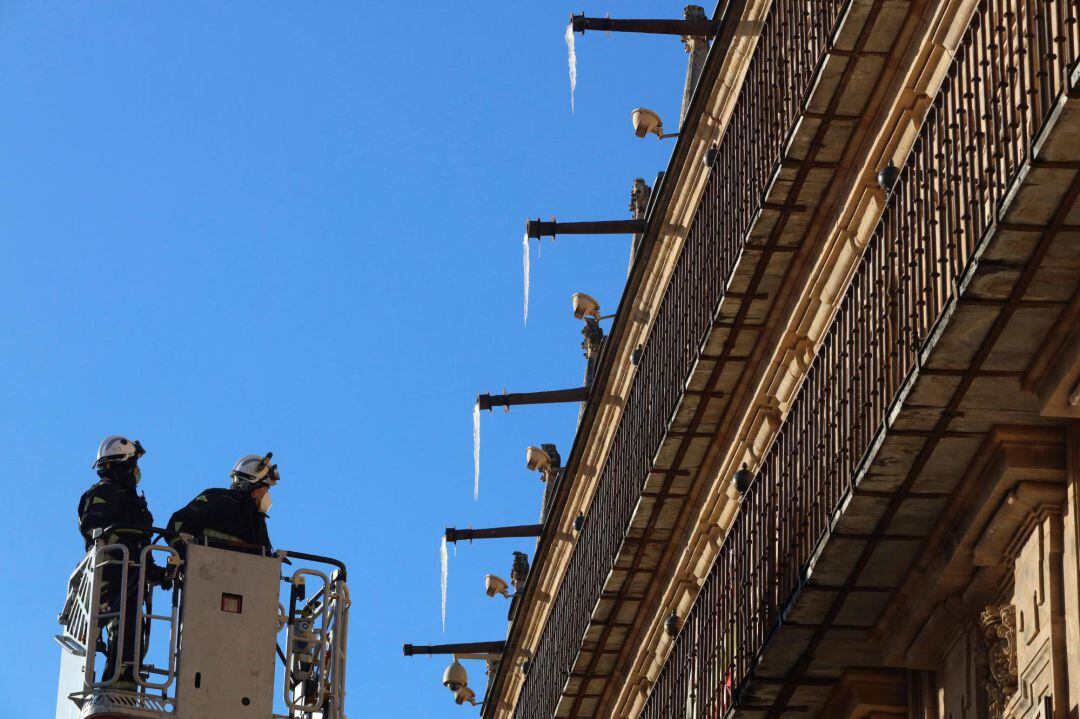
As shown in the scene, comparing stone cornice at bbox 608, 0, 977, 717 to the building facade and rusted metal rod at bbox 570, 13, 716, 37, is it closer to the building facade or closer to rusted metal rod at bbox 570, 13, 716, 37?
the building facade

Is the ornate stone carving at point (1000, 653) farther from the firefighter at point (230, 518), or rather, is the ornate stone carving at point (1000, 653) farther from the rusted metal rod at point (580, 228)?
the rusted metal rod at point (580, 228)

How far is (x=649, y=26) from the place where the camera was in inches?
916

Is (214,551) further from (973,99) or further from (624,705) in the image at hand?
(624,705)

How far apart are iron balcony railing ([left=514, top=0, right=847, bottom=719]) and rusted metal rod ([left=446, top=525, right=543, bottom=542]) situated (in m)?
6.73

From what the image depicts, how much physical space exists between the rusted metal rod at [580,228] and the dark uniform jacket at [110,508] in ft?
33.0

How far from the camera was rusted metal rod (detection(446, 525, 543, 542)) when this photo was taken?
102 ft

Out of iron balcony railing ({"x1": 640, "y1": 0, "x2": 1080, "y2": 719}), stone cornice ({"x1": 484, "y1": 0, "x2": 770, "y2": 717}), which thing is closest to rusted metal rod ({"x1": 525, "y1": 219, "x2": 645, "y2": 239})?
stone cornice ({"x1": 484, "y1": 0, "x2": 770, "y2": 717})

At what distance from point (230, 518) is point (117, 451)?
963 mm

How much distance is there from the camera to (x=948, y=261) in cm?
1275

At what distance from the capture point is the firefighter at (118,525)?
1437 centimetres

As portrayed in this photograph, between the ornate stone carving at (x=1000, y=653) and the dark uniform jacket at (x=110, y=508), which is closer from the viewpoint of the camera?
the ornate stone carving at (x=1000, y=653)

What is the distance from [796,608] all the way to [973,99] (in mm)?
3491

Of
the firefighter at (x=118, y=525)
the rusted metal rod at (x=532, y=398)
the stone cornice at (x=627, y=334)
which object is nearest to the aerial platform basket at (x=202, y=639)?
the firefighter at (x=118, y=525)

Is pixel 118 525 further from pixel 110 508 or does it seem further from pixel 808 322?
pixel 808 322
